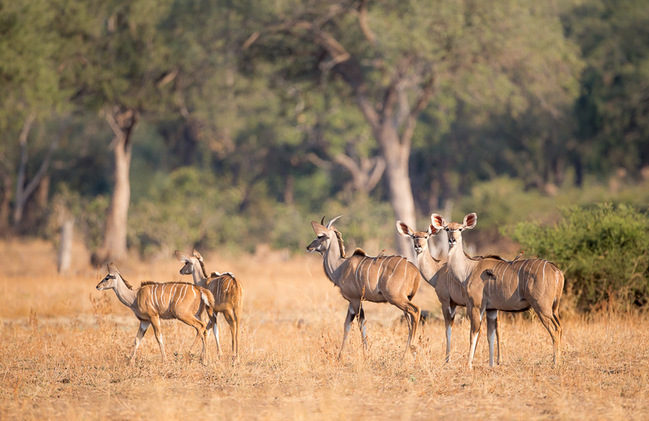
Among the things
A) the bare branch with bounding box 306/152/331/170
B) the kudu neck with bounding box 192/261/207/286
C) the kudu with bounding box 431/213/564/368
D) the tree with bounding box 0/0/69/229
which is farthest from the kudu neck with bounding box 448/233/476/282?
the bare branch with bounding box 306/152/331/170

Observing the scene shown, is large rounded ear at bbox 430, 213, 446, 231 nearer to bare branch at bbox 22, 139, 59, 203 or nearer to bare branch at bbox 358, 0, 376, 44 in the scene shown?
bare branch at bbox 358, 0, 376, 44

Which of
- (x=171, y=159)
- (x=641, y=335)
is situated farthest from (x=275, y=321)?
(x=171, y=159)

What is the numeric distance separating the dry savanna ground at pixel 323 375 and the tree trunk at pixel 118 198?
1219 cm

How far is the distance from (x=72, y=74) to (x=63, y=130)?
10853 millimetres

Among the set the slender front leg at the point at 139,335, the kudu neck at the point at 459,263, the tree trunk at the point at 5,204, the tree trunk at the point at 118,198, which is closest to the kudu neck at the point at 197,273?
the slender front leg at the point at 139,335

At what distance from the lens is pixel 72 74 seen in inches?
1017

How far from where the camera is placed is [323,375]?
9.82 meters

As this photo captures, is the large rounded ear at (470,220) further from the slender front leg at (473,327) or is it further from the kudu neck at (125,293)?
the kudu neck at (125,293)

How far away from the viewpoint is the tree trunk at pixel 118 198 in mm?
26969

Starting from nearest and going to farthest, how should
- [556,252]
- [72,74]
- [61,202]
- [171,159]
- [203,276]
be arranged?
[203,276], [556,252], [72,74], [61,202], [171,159]

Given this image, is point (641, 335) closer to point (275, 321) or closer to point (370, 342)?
point (370, 342)

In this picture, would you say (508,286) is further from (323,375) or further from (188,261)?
(188,261)

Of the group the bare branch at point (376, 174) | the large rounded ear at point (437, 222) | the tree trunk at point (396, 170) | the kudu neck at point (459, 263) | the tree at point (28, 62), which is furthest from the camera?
the bare branch at point (376, 174)

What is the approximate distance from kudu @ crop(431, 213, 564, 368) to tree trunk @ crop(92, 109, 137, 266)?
18340 millimetres
